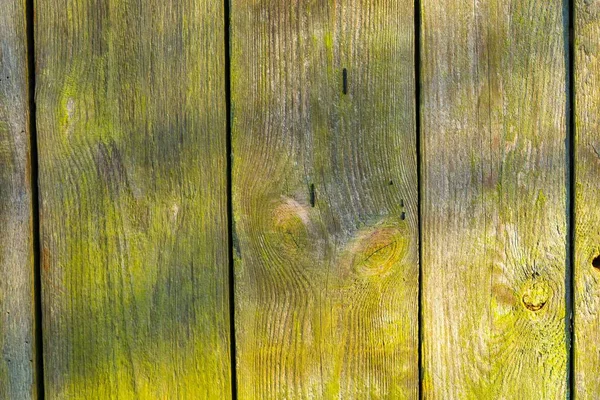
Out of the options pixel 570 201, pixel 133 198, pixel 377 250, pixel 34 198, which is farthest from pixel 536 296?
pixel 34 198

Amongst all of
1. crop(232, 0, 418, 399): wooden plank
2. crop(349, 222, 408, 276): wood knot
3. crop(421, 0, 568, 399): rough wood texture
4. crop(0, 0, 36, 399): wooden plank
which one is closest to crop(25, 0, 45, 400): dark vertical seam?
crop(0, 0, 36, 399): wooden plank

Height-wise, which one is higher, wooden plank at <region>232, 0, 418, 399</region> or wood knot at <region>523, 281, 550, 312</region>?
wooden plank at <region>232, 0, 418, 399</region>

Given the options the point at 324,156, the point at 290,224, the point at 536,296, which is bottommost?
the point at 536,296

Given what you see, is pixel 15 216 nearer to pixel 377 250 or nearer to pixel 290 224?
pixel 290 224

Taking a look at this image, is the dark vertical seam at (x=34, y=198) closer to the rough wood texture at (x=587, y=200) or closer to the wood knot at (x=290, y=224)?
the wood knot at (x=290, y=224)

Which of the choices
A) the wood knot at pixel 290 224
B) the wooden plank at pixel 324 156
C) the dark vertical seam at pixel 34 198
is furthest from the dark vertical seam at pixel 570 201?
the dark vertical seam at pixel 34 198

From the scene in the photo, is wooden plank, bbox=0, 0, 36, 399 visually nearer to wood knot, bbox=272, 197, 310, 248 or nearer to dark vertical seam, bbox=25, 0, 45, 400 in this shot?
dark vertical seam, bbox=25, 0, 45, 400
